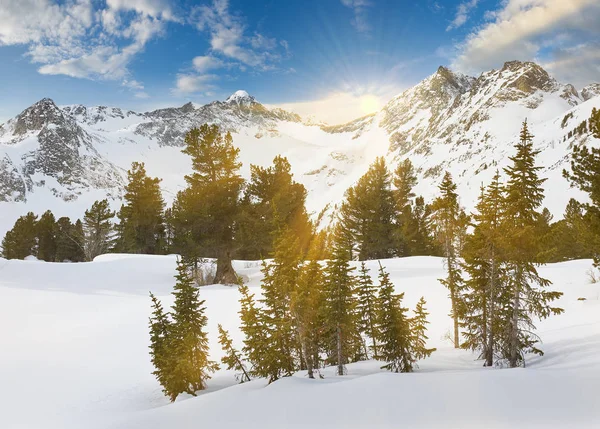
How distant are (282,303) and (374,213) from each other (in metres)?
26.1

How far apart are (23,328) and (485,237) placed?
16365 millimetres

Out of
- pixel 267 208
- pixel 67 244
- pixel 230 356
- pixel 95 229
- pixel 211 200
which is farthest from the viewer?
pixel 67 244

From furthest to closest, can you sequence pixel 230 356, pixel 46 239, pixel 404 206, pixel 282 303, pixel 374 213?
1. pixel 46 239
2. pixel 404 206
3. pixel 374 213
4. pixel 230 356
5. pixel 282 303

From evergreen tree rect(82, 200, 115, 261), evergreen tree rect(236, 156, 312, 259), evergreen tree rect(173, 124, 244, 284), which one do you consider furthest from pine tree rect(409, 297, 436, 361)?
evergreen tree rect(82, 200, 115, 261)

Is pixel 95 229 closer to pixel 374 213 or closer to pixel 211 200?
pixel 211 200

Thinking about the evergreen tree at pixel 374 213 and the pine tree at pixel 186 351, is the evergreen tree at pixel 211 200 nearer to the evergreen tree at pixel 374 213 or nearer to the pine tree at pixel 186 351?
the pine tree at pixel 186 351

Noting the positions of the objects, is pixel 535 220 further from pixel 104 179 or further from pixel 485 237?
pixel 104 179

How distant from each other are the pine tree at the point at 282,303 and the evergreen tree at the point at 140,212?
3303 centimetres

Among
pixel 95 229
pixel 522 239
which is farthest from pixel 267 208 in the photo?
pixel 95 229

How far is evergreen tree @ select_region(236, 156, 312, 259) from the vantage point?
23.2 metres

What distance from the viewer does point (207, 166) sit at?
2345 cm

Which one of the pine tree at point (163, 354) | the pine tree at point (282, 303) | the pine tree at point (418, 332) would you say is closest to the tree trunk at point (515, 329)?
the pine tree at point (418, 332)

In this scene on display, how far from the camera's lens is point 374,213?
34.3 meters

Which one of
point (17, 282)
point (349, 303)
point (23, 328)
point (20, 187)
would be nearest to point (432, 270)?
point (349, 303)
